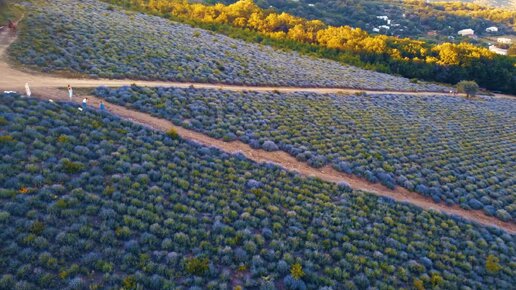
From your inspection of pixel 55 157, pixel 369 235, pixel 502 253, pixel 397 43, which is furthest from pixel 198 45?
pixel 397 43

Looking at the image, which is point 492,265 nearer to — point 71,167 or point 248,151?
point 248,151

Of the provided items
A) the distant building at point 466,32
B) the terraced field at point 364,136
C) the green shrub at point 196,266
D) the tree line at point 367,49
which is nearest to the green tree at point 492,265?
the terraced field at point 364,136

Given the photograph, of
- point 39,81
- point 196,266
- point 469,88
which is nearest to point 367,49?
point 469,88

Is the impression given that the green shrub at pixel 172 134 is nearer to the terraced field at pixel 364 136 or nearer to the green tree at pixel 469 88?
the terraced field at pixel 364 136

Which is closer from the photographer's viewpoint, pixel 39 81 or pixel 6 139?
pixel 6 139

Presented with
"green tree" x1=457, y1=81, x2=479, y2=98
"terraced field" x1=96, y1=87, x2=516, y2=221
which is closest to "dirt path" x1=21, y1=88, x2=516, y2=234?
"terraced field" x1=96, y1=87, x2=516, y2=221

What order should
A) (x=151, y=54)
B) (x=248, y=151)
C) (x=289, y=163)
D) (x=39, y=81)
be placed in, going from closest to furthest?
(x=289, y=163)
(x=248, y=151)
(x=39, y=81)
(x=151, y=54)
